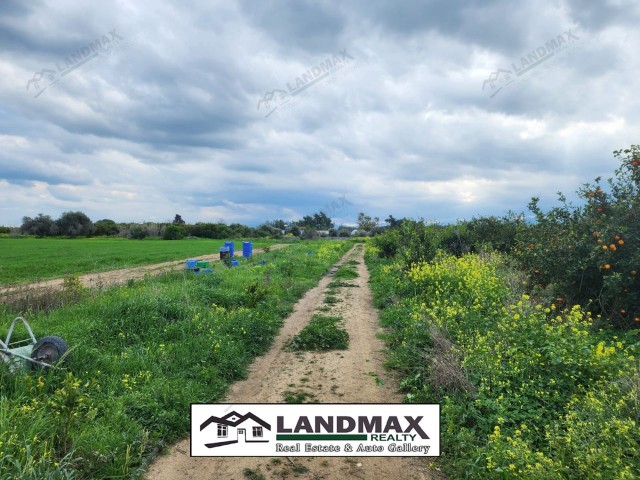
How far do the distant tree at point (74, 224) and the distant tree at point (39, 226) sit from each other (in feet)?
3.17

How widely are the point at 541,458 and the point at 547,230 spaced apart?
23.8 feet

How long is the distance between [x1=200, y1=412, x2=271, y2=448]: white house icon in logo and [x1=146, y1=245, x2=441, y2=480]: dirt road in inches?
7.5

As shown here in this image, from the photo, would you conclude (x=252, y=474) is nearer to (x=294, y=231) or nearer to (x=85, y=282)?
(x=85, y=282)

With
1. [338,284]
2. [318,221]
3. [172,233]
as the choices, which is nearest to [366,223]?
[318,221]

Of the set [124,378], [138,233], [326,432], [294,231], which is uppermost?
[294,231]

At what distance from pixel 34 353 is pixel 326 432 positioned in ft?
13.0

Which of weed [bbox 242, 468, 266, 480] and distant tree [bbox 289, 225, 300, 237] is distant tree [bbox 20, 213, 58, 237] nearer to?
distant tree [bbox 289, 225, 300, 237]

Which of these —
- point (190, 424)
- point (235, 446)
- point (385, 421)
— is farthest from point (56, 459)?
point (385, 421)

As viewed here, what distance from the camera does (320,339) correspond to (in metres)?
7.44

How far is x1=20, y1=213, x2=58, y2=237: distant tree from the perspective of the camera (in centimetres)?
6134

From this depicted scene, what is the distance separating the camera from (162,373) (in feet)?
17.8

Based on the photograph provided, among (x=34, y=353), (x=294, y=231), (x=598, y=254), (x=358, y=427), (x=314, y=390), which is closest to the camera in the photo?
(x=358, y=427)

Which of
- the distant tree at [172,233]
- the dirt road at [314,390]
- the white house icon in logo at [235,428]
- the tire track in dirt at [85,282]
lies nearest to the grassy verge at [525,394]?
the dirt road at [314,390]

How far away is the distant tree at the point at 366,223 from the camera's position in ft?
280
